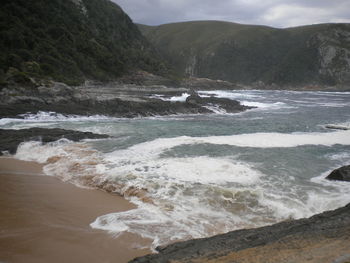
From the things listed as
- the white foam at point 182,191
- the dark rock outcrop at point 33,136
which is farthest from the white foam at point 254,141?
the dark rock outcrop at point 33,136

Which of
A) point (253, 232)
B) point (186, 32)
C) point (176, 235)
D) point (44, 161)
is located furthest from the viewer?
point (186, 32)

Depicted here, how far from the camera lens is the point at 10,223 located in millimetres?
6137

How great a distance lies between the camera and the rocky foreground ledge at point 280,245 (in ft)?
11.6

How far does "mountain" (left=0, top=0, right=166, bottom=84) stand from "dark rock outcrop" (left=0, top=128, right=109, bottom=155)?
16.1 m

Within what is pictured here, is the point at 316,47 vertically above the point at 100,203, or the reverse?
the point at 316,47

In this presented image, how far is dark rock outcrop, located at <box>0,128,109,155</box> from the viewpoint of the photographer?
13453 millimetres

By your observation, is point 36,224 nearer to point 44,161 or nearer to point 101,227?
point 101,227

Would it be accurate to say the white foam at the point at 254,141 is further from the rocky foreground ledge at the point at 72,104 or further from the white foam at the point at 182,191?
the rocky foreground ledge at the point at 72,104

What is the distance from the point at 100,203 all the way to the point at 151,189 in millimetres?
1521

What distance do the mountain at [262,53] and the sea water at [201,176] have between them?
116 meters

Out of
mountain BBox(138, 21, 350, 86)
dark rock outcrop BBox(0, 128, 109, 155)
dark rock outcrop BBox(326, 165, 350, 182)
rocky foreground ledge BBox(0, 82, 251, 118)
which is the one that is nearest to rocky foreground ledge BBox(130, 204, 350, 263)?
dark rock outcrop BBox(326, 165, 350, 182)

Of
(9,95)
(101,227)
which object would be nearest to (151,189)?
(101,227)

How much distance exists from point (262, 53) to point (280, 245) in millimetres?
171370

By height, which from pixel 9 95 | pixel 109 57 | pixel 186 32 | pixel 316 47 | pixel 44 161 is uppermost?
pixel 186 32
